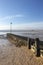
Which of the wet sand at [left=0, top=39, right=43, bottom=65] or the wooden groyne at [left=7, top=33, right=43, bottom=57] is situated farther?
the wooden groyne at [left=7, top=33, right=43, bottom=57]

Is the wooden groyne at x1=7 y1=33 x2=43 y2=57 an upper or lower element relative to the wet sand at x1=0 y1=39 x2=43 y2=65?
upper

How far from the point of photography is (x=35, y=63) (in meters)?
6.07

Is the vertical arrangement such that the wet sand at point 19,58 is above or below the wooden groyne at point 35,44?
below

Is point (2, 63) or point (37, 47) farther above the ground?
point (37, 47)

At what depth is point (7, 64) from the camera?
5980 millimetres

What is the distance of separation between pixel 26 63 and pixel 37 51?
1.64 meters

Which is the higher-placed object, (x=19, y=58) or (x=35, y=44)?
(x=35, y=44)

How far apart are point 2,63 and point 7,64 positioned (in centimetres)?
36

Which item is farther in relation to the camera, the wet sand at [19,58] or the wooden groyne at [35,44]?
the wooden groyne at [35,44]

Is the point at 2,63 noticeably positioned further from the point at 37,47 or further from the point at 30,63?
the point at 37,47

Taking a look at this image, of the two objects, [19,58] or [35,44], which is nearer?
[19,58]

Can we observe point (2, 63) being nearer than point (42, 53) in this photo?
Yes

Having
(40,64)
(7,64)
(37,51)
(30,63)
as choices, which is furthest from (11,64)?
(37,51)

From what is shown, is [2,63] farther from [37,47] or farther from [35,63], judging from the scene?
[37,47]
